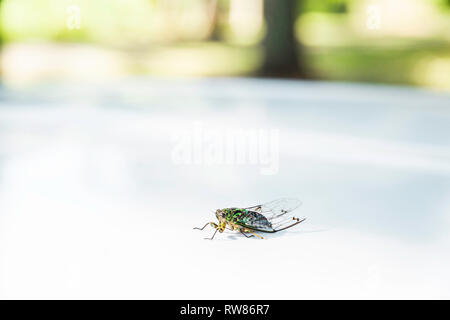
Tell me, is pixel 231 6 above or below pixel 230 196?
above

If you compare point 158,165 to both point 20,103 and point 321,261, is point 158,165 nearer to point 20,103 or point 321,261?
point 321,261

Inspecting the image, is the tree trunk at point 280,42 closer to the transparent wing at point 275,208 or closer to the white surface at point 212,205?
the white surface at point 212,205

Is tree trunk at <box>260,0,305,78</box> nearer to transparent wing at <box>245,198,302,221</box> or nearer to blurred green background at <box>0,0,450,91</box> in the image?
blurred green background at <box>0,0,450,91</box>

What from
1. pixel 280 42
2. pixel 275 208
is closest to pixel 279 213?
pixel 275 208

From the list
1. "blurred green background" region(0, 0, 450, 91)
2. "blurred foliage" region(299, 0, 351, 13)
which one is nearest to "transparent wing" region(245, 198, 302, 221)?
"blurred green background" region(0, 0, 450, 91)

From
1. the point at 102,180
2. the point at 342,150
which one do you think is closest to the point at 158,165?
the point at 102,180

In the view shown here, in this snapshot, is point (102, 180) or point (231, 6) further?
point (231, 6)
